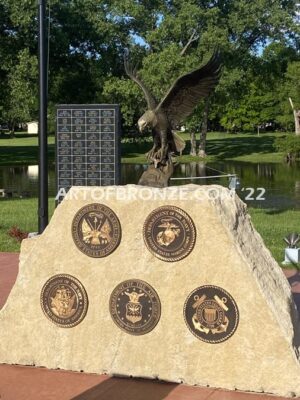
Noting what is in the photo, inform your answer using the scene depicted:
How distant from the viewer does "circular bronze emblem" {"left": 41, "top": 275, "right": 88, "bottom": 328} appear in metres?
5.45

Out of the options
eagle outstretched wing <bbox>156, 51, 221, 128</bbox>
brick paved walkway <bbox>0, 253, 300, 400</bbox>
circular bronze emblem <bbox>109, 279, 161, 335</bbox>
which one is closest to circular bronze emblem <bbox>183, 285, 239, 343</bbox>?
circular bronze emblem <bbox>109, 279, 161, 335</bbox>

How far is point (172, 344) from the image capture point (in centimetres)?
516

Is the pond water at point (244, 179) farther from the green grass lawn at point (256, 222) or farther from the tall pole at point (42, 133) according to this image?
the tall pole at point (42, 133)

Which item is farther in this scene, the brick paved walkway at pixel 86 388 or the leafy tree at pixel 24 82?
the leafy tree at pixel 24 82

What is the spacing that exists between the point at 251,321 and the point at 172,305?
2.20ft

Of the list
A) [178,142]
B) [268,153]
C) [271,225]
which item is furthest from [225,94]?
[178,142]

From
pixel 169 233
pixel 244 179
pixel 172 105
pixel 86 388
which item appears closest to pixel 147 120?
pixel 172 105

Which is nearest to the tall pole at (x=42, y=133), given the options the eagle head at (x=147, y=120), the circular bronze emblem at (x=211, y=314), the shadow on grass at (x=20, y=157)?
the eagle head at (x=147, y=120)

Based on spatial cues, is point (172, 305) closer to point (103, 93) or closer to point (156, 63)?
point (156, 63)

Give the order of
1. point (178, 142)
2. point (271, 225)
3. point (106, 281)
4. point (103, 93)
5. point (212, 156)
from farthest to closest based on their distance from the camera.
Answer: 1. point (212, 156)
2. point (103, 93)
3. point (271, 225)
4. point (178, 142)
5. point (106, 281)

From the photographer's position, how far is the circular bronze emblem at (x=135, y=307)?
5246 mm

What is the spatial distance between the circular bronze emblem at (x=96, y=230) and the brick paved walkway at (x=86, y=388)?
3.45 ft

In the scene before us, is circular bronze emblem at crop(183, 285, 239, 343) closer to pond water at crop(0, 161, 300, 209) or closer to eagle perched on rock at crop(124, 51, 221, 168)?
eagle perched on rock at crop(124, 51, 221, 168)

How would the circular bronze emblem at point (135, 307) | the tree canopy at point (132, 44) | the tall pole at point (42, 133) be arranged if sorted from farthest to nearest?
the tree canopy at point (132, 44), the tall pole at point (42, 133), the circular bronze emblem at point (135, 307)
